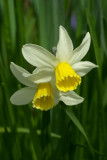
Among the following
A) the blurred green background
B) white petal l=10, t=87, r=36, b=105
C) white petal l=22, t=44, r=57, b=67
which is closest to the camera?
white petal l=22, t=44, r=57, b=67

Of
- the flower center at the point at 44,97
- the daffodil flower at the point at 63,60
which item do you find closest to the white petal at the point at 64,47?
the daffodil flower at the point at 63,60

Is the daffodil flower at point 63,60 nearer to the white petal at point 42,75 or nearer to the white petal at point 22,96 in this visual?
the white petal at point 42,75

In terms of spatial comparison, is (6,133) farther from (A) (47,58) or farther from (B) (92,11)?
(B) (92,11)

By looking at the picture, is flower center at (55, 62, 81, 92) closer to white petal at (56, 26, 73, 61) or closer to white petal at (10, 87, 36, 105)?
white petal at (56, 26, 73, 61)

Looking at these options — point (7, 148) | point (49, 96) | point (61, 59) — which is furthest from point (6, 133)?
point (61, 59)

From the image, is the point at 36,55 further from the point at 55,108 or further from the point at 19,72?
the point at 55,108

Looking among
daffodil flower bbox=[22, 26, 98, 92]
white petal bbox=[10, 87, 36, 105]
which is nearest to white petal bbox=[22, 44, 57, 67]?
daffodil flower bbox=[22, 26, 98, 92]

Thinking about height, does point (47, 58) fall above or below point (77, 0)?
below
